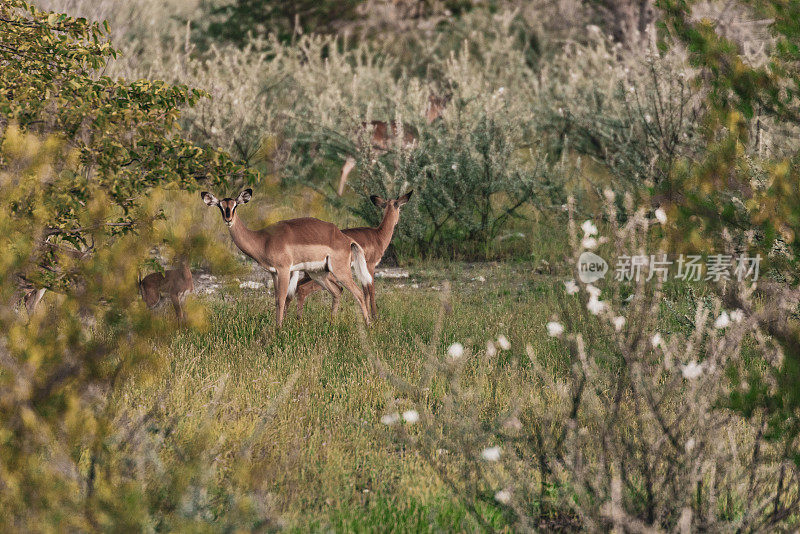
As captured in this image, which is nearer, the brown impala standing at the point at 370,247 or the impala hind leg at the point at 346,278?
the impala hind leg at the point at 346,278

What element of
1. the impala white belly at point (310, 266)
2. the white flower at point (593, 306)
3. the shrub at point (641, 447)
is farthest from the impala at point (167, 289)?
the white flower at point (593, 306)

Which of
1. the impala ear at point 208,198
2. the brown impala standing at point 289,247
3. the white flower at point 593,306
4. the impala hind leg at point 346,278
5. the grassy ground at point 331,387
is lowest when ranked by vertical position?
the grassy ground at point 331,387

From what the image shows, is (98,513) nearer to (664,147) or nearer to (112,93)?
(112,93)

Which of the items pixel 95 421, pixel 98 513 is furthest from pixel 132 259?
pixel 98 513

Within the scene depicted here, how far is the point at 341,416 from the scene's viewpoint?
5375 millimetres

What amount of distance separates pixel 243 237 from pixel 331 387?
1.83 m

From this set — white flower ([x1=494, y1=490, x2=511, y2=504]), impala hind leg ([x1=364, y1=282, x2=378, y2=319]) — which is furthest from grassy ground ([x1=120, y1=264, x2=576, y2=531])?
white flower ([x1=494, y1=490, x2=511, y2=504])

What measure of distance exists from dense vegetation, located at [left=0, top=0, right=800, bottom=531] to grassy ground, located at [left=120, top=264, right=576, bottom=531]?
0.03 meters

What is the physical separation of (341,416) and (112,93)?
9.44ft

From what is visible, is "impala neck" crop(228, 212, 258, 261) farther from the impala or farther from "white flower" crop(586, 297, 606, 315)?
"white flower" crop(586, 297, 606, 315)

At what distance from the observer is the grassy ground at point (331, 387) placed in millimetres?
4266

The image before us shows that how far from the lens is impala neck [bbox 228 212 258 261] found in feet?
23.6

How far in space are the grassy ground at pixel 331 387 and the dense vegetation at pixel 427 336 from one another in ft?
0.10

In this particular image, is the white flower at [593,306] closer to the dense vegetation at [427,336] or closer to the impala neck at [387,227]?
the dense vegetation at [427,336]
